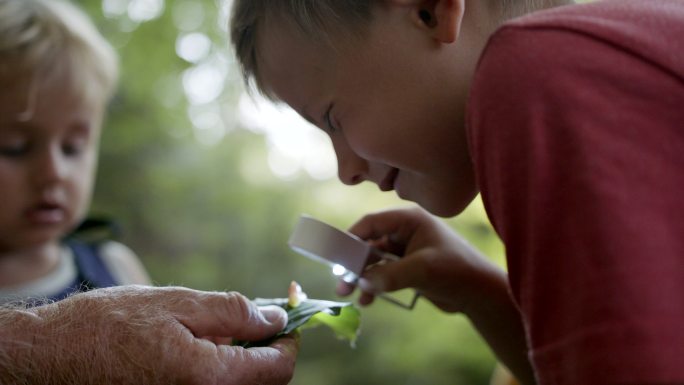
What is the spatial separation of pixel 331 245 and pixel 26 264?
0.75 metres

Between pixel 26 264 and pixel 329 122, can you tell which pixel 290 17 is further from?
pixel 26 264

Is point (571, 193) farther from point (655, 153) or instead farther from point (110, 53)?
point (110, 53)

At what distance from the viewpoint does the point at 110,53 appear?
4.98 feet

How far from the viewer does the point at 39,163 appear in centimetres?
128

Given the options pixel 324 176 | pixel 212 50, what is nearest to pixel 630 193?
pixel 324 176

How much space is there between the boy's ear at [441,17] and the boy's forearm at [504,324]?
1.17 ft

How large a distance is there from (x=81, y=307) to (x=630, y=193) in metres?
0.49

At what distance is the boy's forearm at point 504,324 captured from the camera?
0.96m

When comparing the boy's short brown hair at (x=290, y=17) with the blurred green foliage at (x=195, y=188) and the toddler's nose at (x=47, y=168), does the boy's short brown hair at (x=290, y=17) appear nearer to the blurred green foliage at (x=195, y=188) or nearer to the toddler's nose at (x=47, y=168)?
the toddler's nose at (x=47, y=168)

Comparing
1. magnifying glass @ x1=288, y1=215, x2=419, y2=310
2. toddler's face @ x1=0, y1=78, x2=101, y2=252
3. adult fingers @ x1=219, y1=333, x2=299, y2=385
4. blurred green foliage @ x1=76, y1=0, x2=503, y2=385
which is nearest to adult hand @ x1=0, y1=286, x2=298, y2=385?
adult fingers @ x1=219, y1=333, x2=299, y2=385

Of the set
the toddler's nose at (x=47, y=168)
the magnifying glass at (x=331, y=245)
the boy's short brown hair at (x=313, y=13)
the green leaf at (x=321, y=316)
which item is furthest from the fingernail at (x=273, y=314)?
the toddler's nose at (x=47, y=168)

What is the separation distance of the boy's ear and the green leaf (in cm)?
32

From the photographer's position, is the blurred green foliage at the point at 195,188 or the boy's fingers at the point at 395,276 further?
the blurred green foliage at the point at 195,188

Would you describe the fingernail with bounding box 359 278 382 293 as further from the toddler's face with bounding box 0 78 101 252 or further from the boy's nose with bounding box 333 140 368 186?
the toddler's face with bounding box 0 78 101 252
